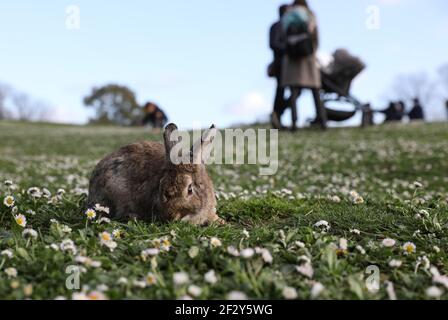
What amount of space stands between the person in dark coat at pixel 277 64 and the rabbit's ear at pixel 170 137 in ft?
75.0

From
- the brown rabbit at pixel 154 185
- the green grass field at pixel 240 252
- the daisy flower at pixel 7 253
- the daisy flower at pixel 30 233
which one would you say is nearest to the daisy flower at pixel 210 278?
the green grass field at pixel 240 252

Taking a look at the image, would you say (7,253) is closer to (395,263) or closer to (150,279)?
(150,279)

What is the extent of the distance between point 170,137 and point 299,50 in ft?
74.2

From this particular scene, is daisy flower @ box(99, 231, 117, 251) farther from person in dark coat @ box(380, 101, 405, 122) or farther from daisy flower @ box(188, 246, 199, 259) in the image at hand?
person in dark coat @ box(380, 101, 405, 122)

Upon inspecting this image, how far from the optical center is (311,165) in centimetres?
1775

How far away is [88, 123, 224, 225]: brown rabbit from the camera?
554 centimetres

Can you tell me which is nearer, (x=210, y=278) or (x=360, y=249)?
(x=210, y=278)

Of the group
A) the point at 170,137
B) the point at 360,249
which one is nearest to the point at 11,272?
the point at 170,137

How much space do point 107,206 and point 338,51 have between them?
93.5ft

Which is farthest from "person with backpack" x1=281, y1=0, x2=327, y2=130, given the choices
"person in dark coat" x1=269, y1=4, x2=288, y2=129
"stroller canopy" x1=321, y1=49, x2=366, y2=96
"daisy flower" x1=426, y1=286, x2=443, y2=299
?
"daisy flower" x1=426, y1=286, x2=443, y2=299

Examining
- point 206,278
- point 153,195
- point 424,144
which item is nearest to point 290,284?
point 206,278

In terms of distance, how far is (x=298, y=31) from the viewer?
26.9 meters

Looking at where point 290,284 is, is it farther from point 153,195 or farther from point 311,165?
point 311,165
